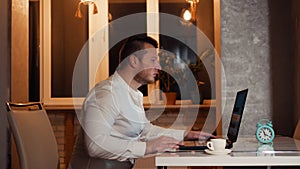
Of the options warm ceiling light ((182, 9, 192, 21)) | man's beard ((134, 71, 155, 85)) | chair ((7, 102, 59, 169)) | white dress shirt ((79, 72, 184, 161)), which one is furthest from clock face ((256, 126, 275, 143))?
warm ceiling light ((182, 9, 192, 21))

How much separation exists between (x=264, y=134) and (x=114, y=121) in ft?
2.27

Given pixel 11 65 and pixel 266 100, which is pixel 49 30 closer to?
pixel 11 65

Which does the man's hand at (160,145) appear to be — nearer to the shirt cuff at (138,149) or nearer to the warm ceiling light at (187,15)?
the shirt cuff at (138,149)

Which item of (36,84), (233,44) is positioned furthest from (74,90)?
(233,44)

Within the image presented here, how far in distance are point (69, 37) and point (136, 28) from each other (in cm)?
78

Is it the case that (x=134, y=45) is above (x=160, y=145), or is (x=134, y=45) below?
above

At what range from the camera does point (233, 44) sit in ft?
9.16

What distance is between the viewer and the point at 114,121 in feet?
6.22

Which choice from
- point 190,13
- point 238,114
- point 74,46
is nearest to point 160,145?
point 238,114

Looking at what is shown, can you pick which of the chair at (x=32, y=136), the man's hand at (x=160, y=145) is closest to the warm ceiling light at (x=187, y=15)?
the chair at (x=32, y=136)

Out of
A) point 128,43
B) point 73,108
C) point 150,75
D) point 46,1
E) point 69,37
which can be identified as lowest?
point 73,108

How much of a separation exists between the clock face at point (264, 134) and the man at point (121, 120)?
0.29 metres

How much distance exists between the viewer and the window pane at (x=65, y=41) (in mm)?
4902

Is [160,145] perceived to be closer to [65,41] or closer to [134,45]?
[134,45]
